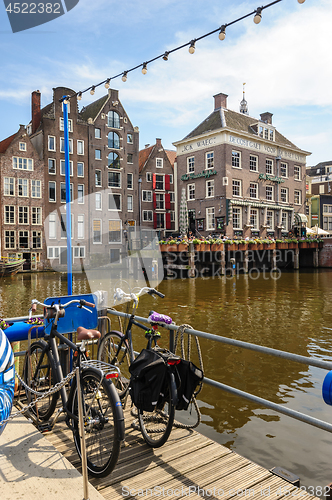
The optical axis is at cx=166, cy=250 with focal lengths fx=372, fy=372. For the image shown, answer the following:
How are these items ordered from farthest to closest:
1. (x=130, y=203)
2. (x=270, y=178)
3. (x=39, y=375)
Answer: (x=130, y=203), (x=270, y=178), (x=39, y=375)

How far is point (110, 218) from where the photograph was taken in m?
39.9

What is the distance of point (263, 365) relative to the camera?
8664 millimetres

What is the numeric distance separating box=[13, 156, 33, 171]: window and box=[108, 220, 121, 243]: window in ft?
31.5

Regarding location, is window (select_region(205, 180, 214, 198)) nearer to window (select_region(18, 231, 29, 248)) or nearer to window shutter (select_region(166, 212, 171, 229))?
window shutter (select_region(166, 212, 171, 229))

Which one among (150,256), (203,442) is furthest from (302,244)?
(203,442)

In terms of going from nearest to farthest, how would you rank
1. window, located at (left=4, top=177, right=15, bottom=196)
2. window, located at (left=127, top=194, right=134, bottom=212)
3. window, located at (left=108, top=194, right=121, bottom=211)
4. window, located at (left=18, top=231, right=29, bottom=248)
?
1. window, located at (left=4, top=177, right=15, bottom=196)
2. window, located at (left=18, top=231, right=29, bottom=248)
3. window, located at (left=108, top=194, right=121, bottom=211)
4. window, located at (left=127, top=194, right=134, bottom=212)

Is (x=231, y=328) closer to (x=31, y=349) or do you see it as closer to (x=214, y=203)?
(x=31, y=349)

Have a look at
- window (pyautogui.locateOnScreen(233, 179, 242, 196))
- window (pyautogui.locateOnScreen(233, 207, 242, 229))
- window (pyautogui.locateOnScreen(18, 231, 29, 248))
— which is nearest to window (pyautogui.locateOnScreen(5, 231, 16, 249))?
window (pyautogui.locateOnScreen(18, 231, 29, 248))

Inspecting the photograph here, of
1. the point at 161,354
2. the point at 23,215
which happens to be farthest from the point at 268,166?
the point at 161,354

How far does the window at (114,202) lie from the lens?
3981 centimetres

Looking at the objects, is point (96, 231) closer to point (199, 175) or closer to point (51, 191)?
point (51, 191)

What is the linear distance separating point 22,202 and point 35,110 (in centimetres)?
1066

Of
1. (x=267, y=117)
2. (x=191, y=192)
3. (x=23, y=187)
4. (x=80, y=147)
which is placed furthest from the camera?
(x=267, y=117)

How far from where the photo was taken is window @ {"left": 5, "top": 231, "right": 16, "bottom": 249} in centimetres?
3403
